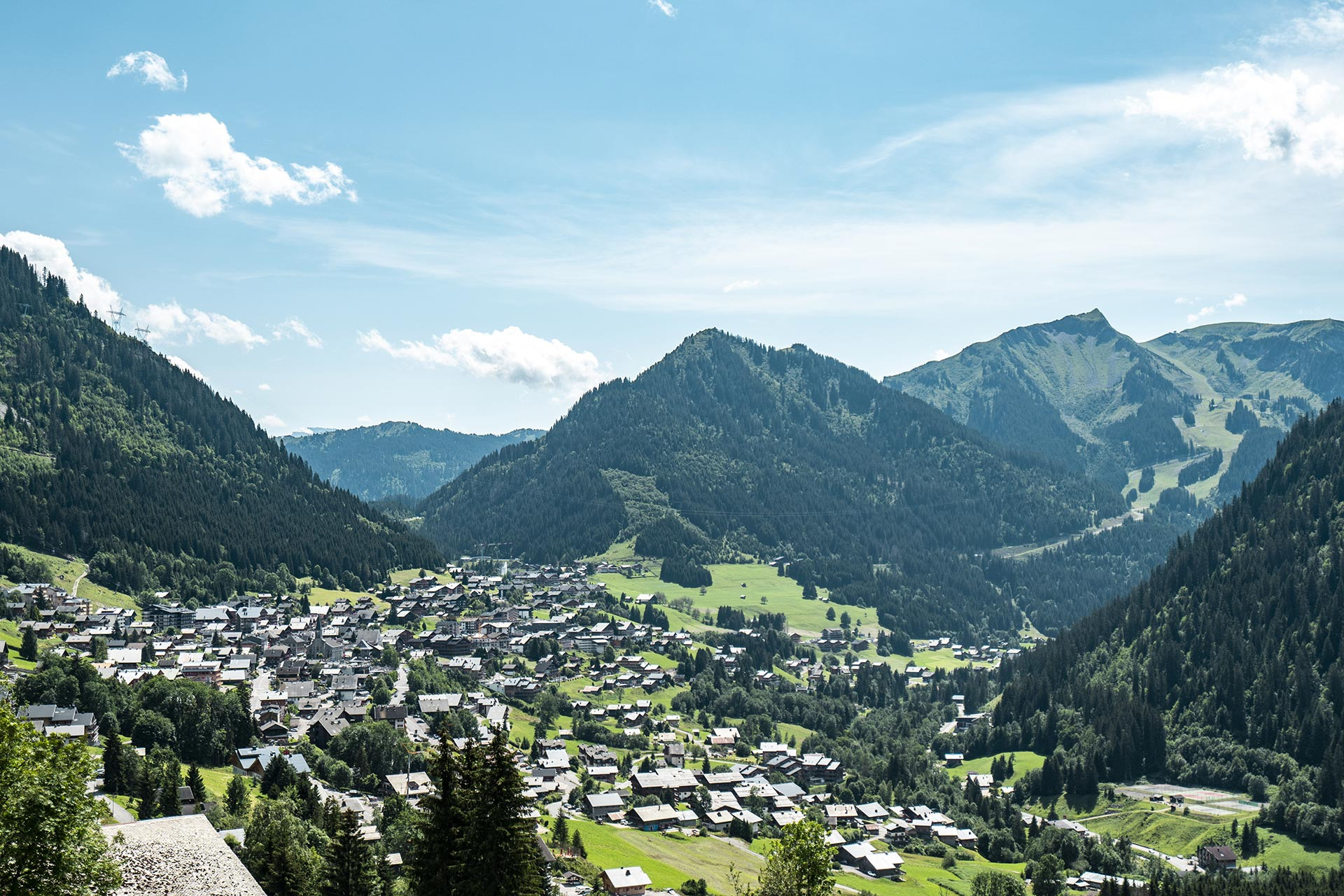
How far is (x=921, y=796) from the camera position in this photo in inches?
5251

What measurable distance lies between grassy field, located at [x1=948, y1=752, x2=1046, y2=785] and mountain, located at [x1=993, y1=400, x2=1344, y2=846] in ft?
14.9

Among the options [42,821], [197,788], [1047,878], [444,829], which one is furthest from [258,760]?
[1047,878]

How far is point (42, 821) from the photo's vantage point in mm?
36844

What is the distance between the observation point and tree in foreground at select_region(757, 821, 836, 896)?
2014 inches

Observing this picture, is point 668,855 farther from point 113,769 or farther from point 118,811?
point 118,811

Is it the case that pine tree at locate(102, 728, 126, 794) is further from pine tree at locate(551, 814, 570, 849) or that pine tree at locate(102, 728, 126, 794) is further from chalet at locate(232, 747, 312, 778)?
pine tree at locate(551, 814, 570, 849)

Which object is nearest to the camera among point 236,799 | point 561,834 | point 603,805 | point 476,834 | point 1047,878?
point 476,834

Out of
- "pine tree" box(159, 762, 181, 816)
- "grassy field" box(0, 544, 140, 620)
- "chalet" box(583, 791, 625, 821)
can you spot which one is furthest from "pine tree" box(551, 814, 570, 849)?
"grassy field" box(0, 544, 140, 620)

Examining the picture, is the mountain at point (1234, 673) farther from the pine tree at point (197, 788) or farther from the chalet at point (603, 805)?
the pine tree at point (197, 788)

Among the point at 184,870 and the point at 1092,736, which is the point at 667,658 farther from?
the point at 184,870

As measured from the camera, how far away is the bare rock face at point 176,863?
4447cm

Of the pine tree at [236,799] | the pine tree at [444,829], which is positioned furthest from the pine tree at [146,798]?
the pine tree at [444,829]

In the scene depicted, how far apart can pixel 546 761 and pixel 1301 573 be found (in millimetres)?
131632

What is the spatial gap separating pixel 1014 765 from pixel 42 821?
143514 millimetres
